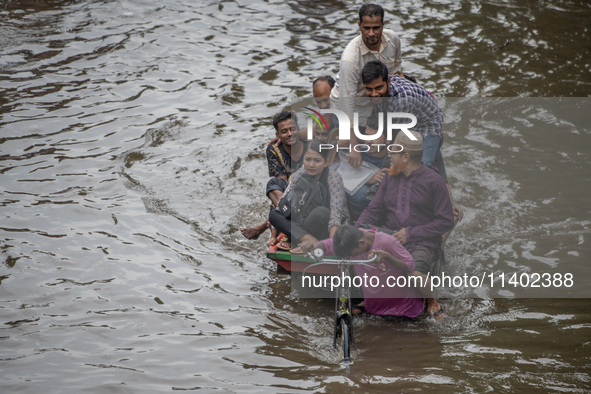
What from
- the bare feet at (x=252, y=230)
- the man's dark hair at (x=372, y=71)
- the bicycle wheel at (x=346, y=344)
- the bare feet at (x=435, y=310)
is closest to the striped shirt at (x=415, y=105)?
the man's dark hair at (x=372, y=71)

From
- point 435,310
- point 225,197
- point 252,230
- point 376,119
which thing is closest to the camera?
point 435,310

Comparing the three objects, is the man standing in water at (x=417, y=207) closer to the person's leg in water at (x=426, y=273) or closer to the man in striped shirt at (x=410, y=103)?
the person's leg in water at (x=426, y=273)

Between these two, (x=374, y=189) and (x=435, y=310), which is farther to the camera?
(x=374, y=189)

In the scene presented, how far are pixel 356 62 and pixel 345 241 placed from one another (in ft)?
7.61

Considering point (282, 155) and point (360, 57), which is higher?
point (360, 57)

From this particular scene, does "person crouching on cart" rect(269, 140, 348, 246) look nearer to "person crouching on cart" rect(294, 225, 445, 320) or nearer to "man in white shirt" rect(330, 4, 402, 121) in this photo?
"person crouching on cart" rect(294, 225, 445, 320)

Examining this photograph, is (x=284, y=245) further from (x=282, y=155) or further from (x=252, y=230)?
(x=282, y=155)

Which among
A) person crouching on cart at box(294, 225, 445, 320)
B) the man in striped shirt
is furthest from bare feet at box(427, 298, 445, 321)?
the man in striped shirt

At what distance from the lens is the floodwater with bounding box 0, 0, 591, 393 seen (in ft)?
13.9

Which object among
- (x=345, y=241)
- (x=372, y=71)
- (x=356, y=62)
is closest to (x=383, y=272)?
(x=345, y=241)

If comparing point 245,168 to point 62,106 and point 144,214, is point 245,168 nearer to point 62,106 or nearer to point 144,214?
point 144,214

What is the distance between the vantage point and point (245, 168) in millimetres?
8039

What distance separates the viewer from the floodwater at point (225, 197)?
425 cm

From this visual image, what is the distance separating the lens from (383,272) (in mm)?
4598
